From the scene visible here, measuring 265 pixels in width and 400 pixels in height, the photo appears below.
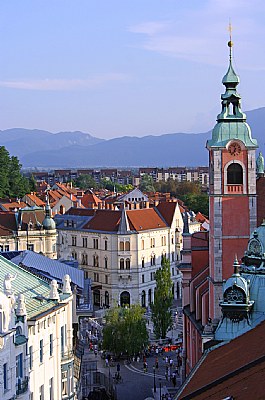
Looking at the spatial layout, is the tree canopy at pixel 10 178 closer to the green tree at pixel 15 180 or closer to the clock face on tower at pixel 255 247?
the green tree at pixel 15 180

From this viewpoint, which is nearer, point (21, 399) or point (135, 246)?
point (21, 399)

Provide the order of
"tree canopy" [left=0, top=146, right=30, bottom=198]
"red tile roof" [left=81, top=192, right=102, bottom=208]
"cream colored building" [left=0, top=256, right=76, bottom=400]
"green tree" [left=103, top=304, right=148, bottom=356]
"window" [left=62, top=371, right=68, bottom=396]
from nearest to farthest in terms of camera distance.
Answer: "cream colored building" [left=0, top=256, right=76, bottom=400] < "window" [left=62, top=371, right=68, bottom=396] < "green tree" [left=103, top=304, right=148, bottom=356] < "red tile roof" [left=81, top=192, right=102, bottom=208] < "tree canopy" [left=0, top=146, right=30, bottom=198]

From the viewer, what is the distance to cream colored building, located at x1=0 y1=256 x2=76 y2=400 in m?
27.9

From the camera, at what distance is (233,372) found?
22797 mm

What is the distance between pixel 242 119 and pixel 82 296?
13791 mm

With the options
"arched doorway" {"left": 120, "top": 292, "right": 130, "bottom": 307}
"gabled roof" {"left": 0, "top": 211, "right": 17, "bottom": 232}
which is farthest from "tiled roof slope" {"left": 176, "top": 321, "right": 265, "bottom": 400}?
"gabled roof" {"left": 0, "top": 211, "right": 17, "bottom": 232}

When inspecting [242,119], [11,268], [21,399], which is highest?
[242,119]

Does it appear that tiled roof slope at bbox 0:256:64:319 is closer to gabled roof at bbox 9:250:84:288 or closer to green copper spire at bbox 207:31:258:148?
gabled roof at bbox 9:250:84:288

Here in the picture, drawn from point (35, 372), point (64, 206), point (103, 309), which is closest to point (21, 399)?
point (35, 372)

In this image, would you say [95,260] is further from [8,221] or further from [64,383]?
[64,383]

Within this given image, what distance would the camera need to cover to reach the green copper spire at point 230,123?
138ft

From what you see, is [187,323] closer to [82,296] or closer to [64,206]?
[82,296]

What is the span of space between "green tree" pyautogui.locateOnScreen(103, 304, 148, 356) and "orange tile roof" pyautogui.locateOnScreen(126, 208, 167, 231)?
28.2 m

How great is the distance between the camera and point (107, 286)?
79875mm
